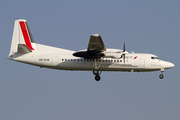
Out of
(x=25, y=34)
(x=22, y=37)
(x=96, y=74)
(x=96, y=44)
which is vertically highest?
(x=25, y=34)

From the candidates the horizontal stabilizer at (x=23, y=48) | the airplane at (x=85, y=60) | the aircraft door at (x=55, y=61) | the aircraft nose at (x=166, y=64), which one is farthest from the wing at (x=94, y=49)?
the aircraft nose at (x=166, y=64)

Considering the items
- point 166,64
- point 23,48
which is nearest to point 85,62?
point 23,48

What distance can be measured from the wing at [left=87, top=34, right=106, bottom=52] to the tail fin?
6.75 meters

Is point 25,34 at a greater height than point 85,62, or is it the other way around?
point 25,34

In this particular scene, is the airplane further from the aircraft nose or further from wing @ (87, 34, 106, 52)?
wing @ (87, 34, 106, 52)

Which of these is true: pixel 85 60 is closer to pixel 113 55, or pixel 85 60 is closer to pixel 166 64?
pixel 113 55

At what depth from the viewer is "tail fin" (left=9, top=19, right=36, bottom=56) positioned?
111 feet

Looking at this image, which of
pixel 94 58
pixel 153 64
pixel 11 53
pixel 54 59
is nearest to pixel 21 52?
pixel 11 53

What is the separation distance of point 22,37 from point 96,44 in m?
8.69

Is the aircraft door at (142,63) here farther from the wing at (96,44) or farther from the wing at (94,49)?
the wing at (96,44)

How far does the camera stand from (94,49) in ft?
101

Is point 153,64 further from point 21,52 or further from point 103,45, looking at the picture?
point 21,52

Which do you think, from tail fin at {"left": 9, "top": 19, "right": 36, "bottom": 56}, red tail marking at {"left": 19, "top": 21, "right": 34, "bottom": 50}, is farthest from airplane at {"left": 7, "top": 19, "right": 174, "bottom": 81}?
red tail marking at {"left": 19, "top": 21, "right": 34, "bottom": 50}

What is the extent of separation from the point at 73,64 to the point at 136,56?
620 centimetres
